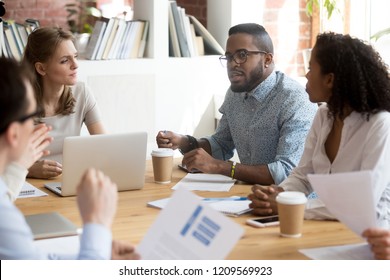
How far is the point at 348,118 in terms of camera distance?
2.34 metres

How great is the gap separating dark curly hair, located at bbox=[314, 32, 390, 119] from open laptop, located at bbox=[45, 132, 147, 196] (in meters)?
0.69

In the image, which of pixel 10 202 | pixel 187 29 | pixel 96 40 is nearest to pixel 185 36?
pixel 187 29

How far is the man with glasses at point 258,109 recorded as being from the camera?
294 cm

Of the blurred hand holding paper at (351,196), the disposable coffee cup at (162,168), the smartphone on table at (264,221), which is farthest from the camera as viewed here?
the disposable coffee cup at (162,168)

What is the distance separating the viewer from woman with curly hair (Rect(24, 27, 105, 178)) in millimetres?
3342

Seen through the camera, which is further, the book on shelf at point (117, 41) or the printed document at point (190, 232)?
→ the book on shelf at point (117, 41)

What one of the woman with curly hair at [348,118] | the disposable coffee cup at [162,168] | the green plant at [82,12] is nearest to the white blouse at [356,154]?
the woman with curly hair at [348,118]

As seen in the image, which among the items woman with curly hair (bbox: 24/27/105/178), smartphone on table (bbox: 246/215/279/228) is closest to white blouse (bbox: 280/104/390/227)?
smartphone on table (bbox: 246/215/279/228)

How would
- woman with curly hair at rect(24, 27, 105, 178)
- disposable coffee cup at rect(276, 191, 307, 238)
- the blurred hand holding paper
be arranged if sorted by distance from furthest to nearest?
woman with curly hair at rect(24, 27, 105, 178)
disposable coffee cup at rect(276, 191, 307, 238)
the blurred hand holding paper

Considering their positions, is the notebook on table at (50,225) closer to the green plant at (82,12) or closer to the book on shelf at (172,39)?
the book on shelf at (172,39)

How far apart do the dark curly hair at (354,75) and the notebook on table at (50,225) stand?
3.08ft

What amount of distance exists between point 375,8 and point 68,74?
91.1 inches

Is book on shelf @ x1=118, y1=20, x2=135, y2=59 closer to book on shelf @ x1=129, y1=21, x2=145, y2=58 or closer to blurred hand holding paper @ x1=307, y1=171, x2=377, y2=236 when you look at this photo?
book on shelf @ x1=129, y1=21, x2=145, y2=58

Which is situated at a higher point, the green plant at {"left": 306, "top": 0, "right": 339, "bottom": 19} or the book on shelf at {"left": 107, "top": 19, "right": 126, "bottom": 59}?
the green plant at {"left": 306, "top": 0, "right": 339, "bottom": 19}
